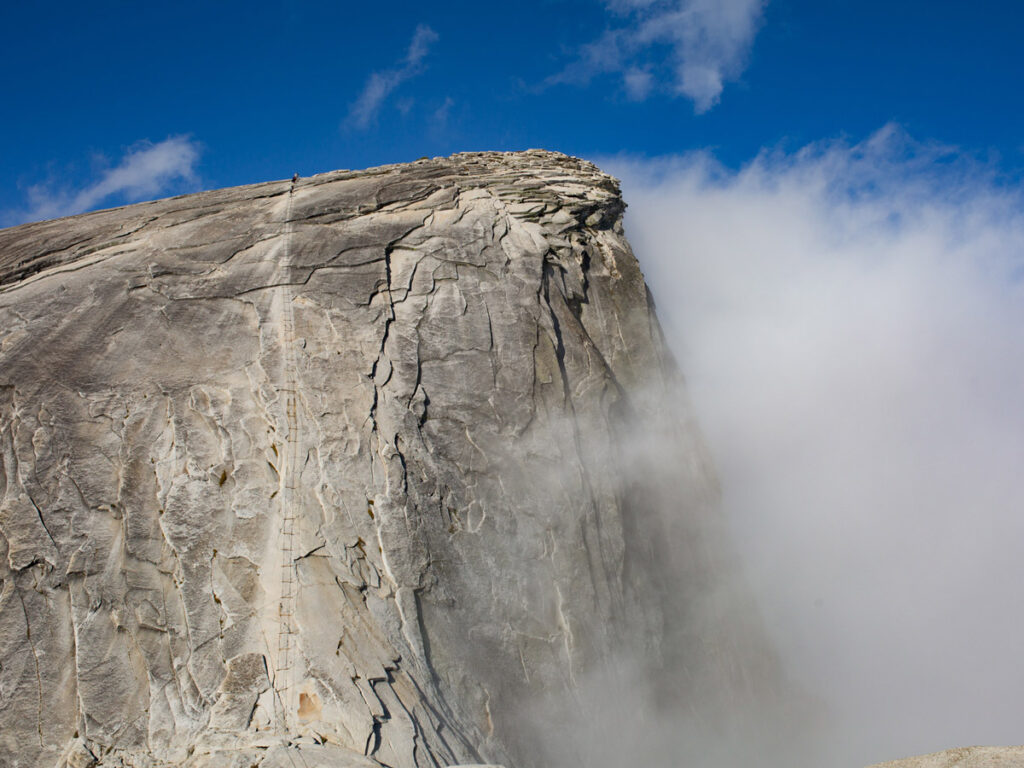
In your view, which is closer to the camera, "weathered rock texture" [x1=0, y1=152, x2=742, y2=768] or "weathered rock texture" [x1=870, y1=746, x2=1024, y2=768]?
"weathered rock texture" [x1=870, y1=746, x2=1024, y2=768]

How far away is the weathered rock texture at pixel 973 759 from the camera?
9.09 metres

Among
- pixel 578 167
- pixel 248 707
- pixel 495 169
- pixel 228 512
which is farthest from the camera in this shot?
pixel 578 167

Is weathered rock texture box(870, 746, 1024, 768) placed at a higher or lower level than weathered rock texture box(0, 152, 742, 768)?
lower

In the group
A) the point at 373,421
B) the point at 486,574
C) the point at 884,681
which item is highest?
the point at 373,421

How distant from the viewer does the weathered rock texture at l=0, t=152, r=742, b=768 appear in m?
11.5

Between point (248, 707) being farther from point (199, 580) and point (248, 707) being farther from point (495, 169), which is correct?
point (495, 169)

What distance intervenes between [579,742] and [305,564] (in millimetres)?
5539

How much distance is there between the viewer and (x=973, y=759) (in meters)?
9.28

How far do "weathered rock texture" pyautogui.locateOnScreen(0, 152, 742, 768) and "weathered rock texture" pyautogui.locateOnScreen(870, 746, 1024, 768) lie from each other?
18.8 feet

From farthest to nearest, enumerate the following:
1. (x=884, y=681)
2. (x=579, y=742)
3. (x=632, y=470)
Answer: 1. (x=884, y=681)
2. (x=632, y=470)
3. (x=579, y=742)

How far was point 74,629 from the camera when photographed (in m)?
12.0

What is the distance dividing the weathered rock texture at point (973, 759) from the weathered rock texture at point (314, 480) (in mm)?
5740

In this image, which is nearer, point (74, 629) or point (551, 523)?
point (74, 629)

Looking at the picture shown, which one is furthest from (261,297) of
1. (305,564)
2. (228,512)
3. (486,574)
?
(486,574)
